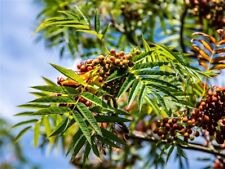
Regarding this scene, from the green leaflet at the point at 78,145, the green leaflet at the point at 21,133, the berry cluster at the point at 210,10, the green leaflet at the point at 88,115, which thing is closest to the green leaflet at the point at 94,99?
the green leaflet at the point at 88,115

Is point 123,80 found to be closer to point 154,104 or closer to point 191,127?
point 154,104

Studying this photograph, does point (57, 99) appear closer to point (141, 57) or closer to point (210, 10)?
point (141, 57)

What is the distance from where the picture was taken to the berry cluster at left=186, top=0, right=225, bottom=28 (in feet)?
11.4

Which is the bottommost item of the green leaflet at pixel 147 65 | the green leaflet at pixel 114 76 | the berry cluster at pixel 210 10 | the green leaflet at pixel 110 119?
the green leaflet at pixel 110 119

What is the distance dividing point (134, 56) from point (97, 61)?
18cm

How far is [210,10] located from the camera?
3543mm

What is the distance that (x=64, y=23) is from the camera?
2469mm

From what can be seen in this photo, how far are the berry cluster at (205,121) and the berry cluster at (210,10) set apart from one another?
1382 mm

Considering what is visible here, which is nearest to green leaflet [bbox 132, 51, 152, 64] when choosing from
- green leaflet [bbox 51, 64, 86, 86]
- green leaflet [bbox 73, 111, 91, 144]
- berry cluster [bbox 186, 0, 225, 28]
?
green leaflet [bbox 51, 64, 86, 86]

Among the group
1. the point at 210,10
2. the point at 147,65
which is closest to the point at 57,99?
the point at 147,65

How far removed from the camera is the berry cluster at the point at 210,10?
347 centimetres

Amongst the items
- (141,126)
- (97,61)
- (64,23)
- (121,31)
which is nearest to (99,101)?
(97,61)

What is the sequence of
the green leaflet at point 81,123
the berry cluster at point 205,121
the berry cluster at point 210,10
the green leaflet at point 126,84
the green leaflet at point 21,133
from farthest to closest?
1. the berry cluster at point 210,10
2. the green leaflet at point 21,133
3. the berry cluster at point 205,121
4. the green leaflet at point 126,84
5. the green leaflet at point 81,123

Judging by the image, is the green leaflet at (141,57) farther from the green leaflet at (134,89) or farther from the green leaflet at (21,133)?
the green leaflet at (21,133)
